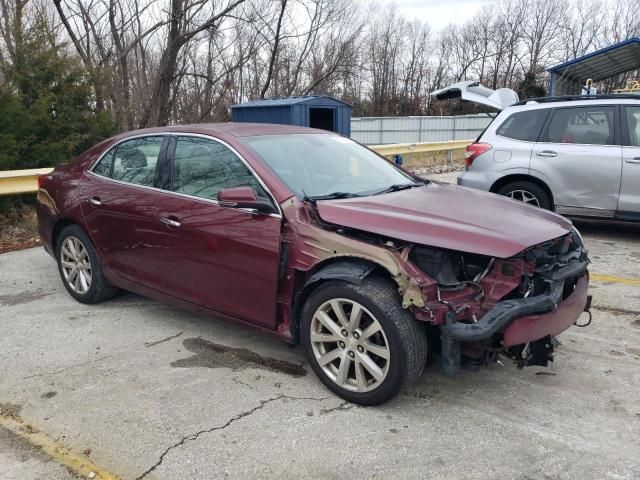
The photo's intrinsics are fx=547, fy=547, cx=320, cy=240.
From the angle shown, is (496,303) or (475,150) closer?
(496,303)

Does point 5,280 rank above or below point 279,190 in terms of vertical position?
below

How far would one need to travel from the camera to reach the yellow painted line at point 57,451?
8.41 ft

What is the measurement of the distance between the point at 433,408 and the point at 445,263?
83 cm

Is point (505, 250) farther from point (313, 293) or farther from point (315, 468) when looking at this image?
point (315, 468)

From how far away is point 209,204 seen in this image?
368 centimetres

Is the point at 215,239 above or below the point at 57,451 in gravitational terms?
above

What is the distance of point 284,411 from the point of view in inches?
121

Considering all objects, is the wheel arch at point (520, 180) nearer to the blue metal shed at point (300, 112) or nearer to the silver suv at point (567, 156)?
the silver suv at point (567, 156)

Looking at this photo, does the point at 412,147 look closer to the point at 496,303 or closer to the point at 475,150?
the point at 475,150

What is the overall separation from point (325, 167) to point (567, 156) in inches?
154

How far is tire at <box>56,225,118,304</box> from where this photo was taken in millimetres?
4637

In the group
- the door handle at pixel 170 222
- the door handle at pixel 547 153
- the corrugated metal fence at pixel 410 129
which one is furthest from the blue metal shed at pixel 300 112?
the corrugated metal fence at pixel 410 129

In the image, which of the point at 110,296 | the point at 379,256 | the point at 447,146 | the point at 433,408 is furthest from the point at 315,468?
the point at 447,146

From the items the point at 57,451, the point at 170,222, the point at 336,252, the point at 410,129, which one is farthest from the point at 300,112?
the point at 410,129
